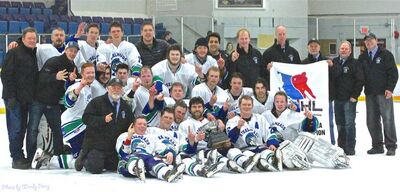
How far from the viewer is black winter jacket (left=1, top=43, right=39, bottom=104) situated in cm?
664

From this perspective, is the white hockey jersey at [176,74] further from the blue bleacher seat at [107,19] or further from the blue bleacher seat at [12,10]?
the blue bleacher seat at [12,10]

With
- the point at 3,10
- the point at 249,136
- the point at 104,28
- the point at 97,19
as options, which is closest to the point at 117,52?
the point at 249,136

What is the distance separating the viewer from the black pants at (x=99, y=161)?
6.21 metres

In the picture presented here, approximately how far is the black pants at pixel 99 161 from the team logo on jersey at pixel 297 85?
2.35m

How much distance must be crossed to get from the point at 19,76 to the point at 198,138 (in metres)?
1.89

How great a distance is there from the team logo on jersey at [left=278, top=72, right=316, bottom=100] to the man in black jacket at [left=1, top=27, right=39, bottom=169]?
280cm

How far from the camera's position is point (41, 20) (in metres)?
17.0

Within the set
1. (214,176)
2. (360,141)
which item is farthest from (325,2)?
(214,176)

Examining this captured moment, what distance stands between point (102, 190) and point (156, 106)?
60.8 inches

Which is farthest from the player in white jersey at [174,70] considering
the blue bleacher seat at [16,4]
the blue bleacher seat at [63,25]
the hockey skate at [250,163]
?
the blue bleacher seat at [16,4]

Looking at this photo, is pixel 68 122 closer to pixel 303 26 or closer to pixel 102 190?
pixel 102 190

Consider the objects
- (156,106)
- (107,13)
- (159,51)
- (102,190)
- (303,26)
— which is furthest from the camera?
(107,13)

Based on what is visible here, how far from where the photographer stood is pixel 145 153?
596cm

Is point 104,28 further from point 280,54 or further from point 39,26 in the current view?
point 280,54
